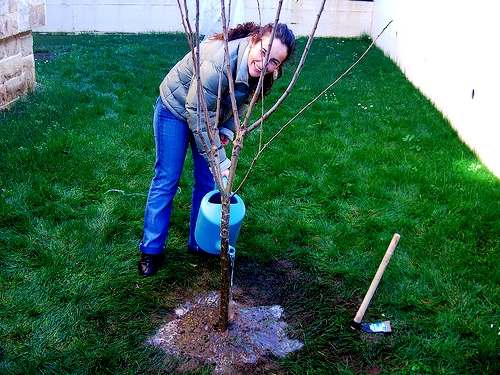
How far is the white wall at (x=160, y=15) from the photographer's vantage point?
12359mm

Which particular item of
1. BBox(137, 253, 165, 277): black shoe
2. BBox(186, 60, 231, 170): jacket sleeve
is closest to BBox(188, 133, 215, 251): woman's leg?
BBox(137, 253, 165, 277): black shoe

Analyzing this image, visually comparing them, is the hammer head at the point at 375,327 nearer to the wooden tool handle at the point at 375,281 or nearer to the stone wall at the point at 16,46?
the wooden tool handle at the point at 375,281

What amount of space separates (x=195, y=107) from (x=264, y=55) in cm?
44

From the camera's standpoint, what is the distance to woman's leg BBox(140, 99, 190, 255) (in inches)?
118

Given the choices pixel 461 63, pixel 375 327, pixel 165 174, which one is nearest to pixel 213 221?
pixel 165 174

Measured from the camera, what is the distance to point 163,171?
3.10 metres

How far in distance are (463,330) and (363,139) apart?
3.02m

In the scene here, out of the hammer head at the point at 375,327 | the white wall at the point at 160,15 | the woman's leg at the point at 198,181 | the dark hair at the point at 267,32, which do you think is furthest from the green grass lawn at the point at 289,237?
the white wall at the point at 160,15

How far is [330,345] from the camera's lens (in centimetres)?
277

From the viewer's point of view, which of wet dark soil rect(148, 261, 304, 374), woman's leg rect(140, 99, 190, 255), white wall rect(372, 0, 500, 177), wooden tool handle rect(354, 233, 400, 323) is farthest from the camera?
white wall rect(372, 0, 500, 177)

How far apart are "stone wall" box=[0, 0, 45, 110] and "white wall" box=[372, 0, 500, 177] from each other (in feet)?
15.0

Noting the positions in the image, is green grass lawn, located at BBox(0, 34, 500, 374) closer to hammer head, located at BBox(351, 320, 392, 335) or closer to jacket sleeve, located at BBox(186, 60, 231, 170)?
hammer head, located at BBox(351, 320, 392, 335)

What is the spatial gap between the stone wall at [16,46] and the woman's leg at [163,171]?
11.7 ft

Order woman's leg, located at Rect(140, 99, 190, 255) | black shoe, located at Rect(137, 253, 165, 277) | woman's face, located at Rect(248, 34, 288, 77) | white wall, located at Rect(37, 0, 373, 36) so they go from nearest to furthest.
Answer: woman's face, located at Rect(248, 34, 288, 77) < woman's leg, located at Rect(140, 99, 190, 255) < black shoe, located at Rect(137, 253, 165, 277) < white wall, located at Rect(37, 0, 373, 36)
